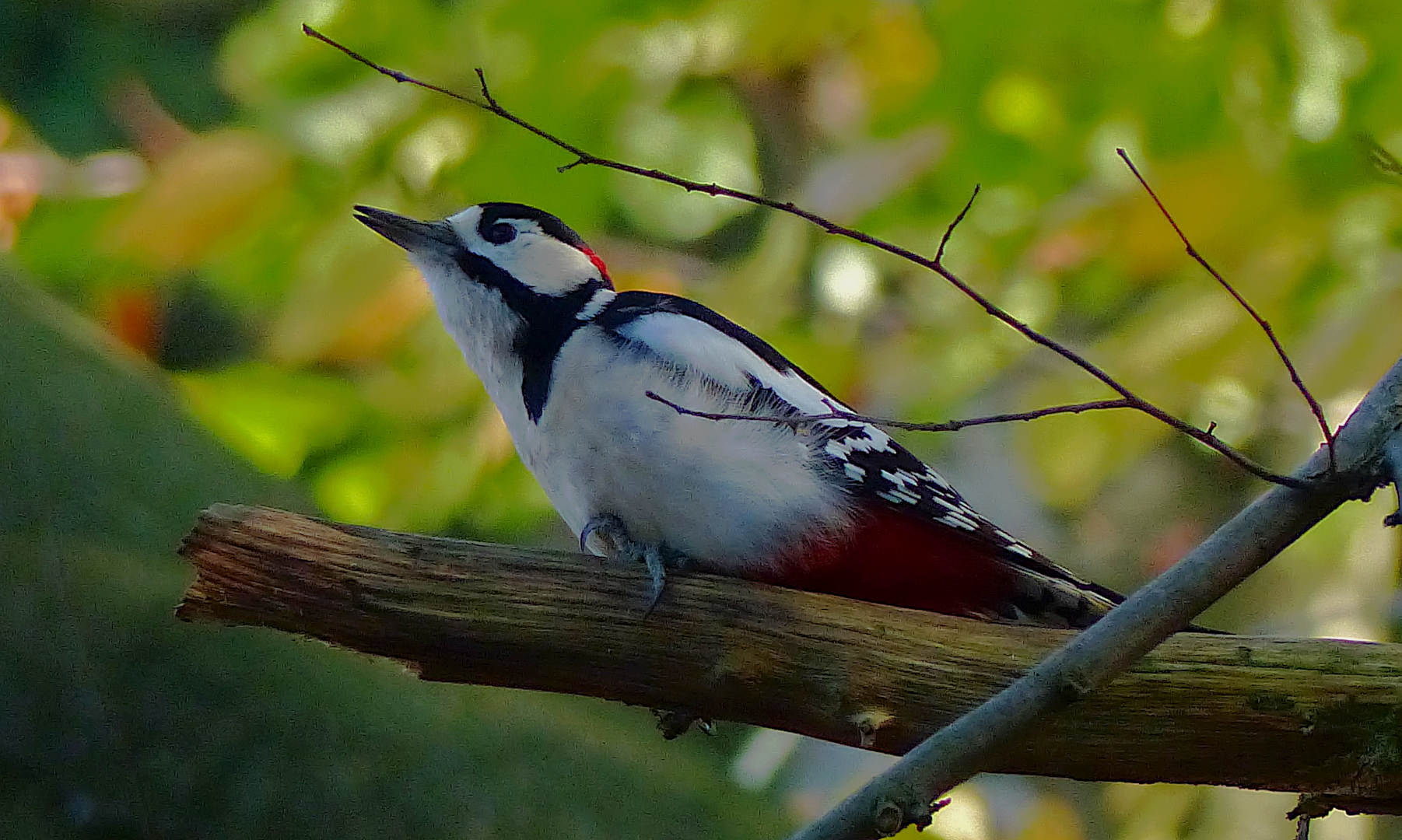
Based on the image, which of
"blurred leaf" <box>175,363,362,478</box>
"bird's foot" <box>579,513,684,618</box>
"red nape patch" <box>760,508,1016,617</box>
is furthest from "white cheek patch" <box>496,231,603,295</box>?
"blurred leaf" <box>175,363,362,478</box>

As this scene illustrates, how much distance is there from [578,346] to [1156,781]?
92 cm

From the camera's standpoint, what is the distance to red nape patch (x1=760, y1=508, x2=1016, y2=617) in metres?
1.83

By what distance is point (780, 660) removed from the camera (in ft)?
4.63

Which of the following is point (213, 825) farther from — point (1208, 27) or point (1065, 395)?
point (1208, 27)

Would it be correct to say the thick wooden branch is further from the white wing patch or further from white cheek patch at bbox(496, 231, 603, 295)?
white cheek patch at bbox(496, 231, 603, 295)

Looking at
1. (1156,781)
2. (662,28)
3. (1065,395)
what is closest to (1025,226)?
(1065,395)

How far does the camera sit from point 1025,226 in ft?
10.5

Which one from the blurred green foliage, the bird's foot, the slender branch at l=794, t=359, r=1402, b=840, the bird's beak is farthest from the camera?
the blurred green foliage

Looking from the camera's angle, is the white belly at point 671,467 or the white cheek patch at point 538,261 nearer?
the white belly at point 671,467

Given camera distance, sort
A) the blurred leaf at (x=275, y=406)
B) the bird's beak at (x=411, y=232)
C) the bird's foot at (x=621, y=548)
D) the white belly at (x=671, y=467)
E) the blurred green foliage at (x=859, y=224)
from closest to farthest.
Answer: the bird's foot at (x=621, y=548) < the white belly at (x=671, y=467) < the bird's beak at (x=411, y=232) < the blurred green foliage at (x=859, y=224) < the blurred leaf at (x=275, y=406)

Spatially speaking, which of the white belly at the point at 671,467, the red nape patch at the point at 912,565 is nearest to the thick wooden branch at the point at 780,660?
the white belly at the point at 671,467

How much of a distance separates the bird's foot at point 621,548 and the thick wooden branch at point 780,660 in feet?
0.22

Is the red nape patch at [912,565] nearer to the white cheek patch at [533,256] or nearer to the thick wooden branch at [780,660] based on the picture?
the thick wooden branch at [780,660]

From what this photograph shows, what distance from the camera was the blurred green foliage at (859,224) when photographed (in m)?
2.90
